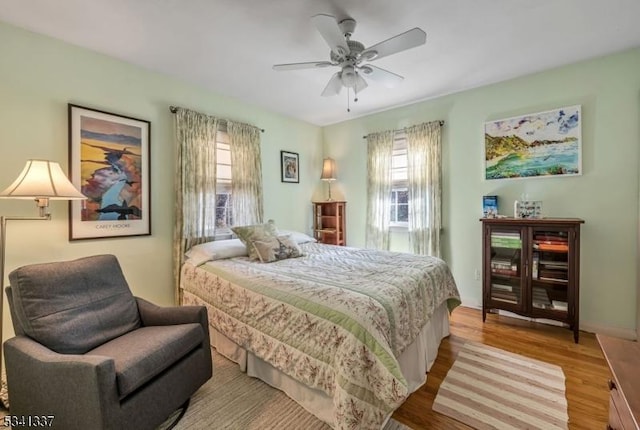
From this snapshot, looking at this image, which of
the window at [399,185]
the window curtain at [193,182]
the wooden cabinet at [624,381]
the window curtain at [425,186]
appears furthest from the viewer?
the window at [399,185]

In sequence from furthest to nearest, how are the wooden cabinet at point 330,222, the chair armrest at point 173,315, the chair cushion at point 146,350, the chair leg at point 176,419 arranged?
1. the wooden cabinet at point 330,222
2. the chair armrest at point 173,315
3. the chair leg at point 176,419
4. the chair cushion at point 146,350

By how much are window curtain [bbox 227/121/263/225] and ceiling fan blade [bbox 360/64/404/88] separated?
1.85 meters

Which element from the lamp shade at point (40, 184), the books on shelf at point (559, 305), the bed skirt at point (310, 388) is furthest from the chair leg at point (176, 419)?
the books on shelf at point (559, 305)

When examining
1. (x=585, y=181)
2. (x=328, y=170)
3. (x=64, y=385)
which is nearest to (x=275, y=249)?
(x=64, y=385)

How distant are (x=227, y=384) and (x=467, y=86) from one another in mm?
3989

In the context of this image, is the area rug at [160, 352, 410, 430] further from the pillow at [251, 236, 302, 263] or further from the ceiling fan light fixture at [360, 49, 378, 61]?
the ceiling fan light fixture at [360, 49, 378, 61]

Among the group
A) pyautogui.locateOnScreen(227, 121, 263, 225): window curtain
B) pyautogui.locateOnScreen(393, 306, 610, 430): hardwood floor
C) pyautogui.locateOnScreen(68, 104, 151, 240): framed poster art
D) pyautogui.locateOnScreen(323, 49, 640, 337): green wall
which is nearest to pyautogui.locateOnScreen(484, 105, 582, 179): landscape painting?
pyautogui.locateOnScreen(323, 49, 640, 337): green wall

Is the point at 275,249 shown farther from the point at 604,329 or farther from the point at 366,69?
the point at 604,329

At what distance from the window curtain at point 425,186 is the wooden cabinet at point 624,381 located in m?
2.49

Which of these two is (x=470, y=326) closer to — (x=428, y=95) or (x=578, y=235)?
(x=578, y=235)

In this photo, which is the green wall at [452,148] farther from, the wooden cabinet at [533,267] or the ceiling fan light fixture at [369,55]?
the ceiling fan light fixture at [369,55]

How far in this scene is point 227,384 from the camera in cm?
211

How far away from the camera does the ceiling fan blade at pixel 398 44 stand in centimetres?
179

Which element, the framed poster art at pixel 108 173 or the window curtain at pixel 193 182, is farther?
the window curtain at pixel 193 182
